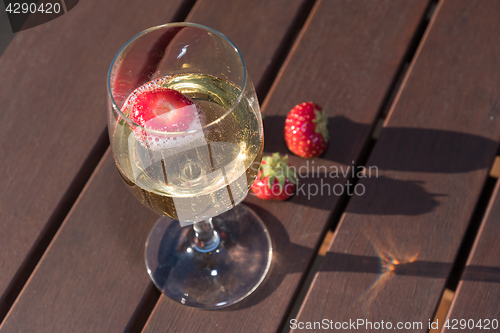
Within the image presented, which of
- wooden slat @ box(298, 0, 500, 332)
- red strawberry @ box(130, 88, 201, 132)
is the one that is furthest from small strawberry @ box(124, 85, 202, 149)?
wooden slat @ box(298, 0, 500, 332)

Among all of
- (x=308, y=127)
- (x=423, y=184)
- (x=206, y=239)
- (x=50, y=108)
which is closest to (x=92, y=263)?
(x=206, y=239)

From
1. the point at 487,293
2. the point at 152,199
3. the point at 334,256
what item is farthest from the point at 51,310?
the point at 487,293

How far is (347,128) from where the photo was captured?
949 millimetres

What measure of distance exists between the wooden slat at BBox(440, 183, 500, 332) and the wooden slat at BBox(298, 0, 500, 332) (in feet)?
→ 0.11

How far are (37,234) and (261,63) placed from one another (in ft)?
1.84

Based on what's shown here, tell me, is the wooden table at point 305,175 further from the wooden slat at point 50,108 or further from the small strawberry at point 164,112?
the small strawberry at point 164,112

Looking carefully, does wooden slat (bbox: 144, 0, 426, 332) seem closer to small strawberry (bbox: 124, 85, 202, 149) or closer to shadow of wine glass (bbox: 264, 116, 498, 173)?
shadow of wine glass (bbox: 264, 116, 498, 173)

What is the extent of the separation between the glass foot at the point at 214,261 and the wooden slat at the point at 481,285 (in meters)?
0.34

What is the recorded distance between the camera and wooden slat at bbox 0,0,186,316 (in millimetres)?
885

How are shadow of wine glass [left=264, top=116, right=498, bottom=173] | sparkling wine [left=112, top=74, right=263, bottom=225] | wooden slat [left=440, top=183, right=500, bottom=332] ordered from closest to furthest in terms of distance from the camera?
1. sparkling wine [left=112, top=74, right=263, bottom=225]
2. wooden slat [left=440, top=183, right=500, bottom=332]
3. shadow of wine glass [left=264, top=116, right=498, bottom=173]

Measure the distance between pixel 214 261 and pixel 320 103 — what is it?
39cm

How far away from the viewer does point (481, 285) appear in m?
0.81

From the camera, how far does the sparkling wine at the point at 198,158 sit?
59cm

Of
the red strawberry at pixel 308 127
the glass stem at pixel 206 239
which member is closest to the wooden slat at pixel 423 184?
the red strawberry at pixel 308 127
